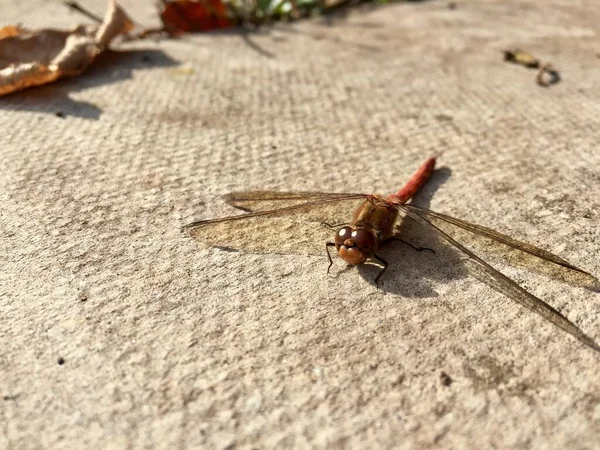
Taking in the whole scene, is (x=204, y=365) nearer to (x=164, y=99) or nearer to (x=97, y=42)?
(x=164, y=99)

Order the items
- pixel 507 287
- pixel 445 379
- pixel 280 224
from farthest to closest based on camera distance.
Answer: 1. pixel 280 224
2. pixel 507 287
3. pixel 445 379

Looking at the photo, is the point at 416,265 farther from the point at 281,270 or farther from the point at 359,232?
the point at 281,270

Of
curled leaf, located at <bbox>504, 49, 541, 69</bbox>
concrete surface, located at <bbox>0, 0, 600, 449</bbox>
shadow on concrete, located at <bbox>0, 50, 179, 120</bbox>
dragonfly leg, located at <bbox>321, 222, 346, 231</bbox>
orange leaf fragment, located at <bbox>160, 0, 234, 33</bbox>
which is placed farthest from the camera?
→ orange leaf fragment, located at <bbox>160, 0, 234, 33</bbox>

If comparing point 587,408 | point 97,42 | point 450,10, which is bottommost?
point 587,408

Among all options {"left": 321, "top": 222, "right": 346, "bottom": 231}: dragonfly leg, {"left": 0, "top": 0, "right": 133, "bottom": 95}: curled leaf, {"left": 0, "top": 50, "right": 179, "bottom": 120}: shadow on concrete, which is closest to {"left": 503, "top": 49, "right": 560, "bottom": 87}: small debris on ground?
{"left": 321, "top": 222, "right": 346, "bottom": 231}: dragonfly leg

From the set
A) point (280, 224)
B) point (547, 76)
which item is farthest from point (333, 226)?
point (547, 76)

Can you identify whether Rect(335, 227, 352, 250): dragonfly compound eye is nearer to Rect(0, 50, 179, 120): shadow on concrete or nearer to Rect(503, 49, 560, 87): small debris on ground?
Rect(0, 50, 179, 120): shadow on concrete

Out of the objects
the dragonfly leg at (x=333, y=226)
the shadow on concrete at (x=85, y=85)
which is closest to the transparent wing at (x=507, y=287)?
the dragonfly leg at (x=333, y=226)

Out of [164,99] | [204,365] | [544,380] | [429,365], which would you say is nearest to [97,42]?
[164,99]
